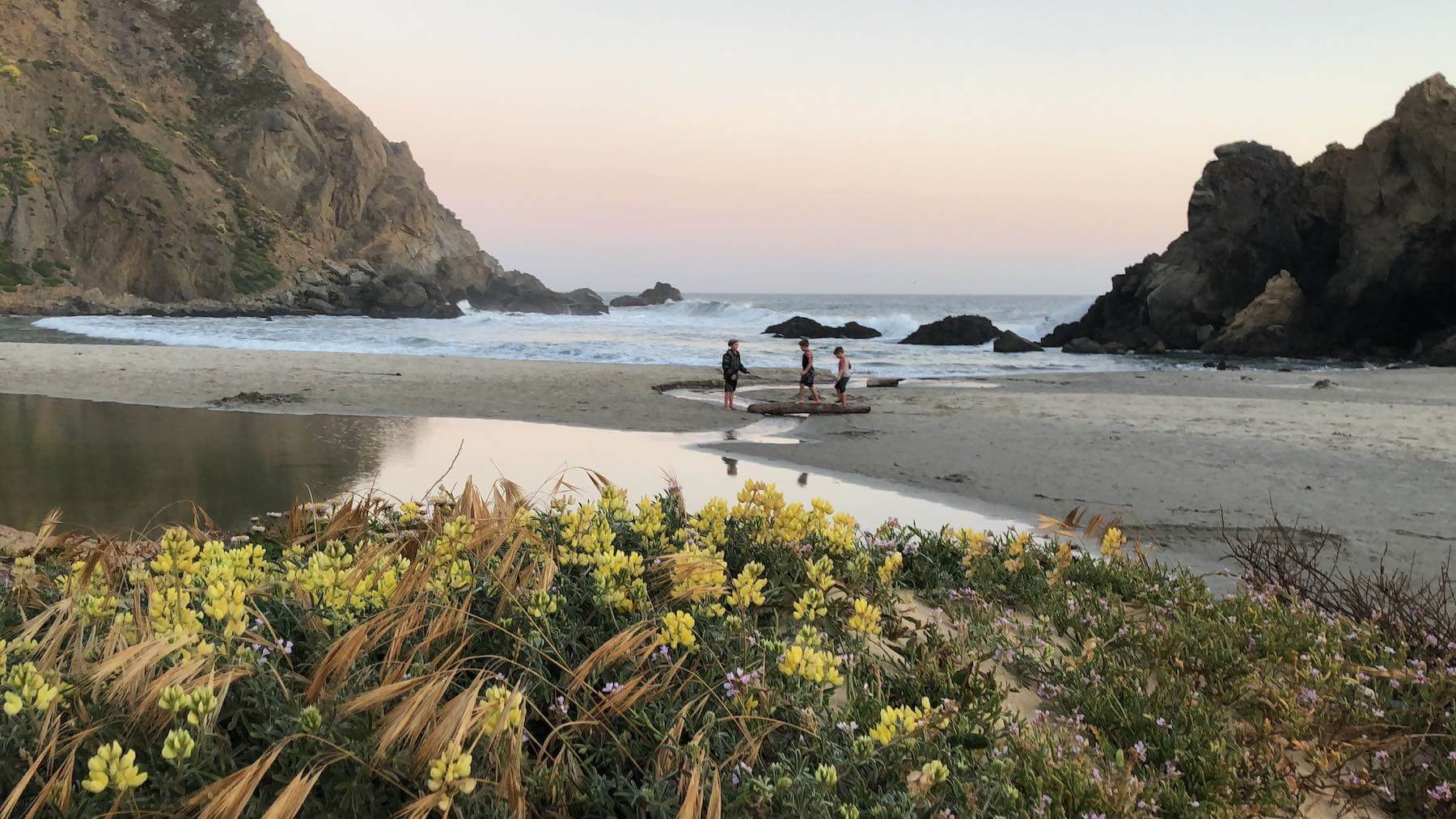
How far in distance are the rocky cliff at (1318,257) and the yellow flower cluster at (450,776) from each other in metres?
40.7

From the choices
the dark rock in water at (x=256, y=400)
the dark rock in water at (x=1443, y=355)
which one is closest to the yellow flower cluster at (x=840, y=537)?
the dark rock in water at (x=256, y=400)

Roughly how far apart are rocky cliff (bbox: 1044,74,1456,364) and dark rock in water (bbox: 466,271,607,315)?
237 feet

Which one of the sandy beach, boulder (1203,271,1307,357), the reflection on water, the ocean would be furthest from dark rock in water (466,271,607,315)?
the reflection on water

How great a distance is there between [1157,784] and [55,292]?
8032 centimetres

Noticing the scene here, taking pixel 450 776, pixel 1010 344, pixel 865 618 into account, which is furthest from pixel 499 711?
pixel 1010 344

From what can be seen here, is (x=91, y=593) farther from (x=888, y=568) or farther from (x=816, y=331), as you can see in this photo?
(x=816, y=331)

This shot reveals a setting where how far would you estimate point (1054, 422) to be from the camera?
535 inches

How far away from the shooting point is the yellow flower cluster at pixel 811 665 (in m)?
1.82

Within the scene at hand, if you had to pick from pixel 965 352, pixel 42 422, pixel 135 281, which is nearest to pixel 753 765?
pixel 42 422

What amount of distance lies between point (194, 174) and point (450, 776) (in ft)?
326

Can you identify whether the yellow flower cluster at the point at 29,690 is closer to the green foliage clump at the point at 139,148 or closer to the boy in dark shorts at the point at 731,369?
the boy in dark shorts at the point at 731,369

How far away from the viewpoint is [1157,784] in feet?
6.70

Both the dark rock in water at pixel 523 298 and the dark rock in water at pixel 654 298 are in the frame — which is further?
the dark rock in water at pixel 654 298

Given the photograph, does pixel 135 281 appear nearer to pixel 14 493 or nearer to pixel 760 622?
pixel 14 493
